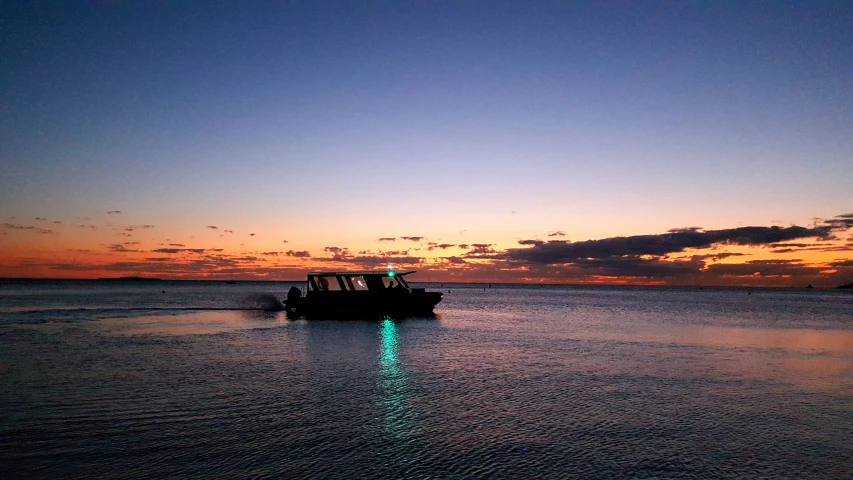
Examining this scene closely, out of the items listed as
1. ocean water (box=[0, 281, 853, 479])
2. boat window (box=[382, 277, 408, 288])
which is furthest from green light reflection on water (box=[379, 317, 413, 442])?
boat window (box=[382, 277, 408, 288])

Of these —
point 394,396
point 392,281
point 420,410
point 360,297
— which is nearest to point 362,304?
point 360,297

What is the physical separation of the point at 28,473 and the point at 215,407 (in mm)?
4796

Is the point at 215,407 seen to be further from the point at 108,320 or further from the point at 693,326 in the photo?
the point at 693,326

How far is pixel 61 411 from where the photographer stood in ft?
41.8

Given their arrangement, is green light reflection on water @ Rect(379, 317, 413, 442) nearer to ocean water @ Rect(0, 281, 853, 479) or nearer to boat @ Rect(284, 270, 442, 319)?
ocean water @ Rect(0, 281, 853, 479)

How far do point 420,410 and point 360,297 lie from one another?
3232cm

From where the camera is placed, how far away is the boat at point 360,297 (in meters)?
44.9

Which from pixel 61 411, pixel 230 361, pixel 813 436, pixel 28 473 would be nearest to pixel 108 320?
pixel 230 361

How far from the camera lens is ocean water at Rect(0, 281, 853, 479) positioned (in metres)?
9.45

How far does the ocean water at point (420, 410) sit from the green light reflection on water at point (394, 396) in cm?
7

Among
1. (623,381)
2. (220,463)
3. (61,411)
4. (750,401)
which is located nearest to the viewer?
(220,463)

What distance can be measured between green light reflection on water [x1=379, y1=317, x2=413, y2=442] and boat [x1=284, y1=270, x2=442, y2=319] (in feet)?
60.5

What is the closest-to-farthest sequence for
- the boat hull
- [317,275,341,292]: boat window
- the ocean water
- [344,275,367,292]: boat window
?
the ocean water → the boat hull → [344,275,367,292]: boat window → [317,275,341,292]: boat window

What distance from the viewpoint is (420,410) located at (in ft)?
43.7
